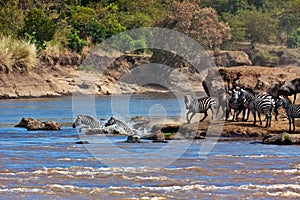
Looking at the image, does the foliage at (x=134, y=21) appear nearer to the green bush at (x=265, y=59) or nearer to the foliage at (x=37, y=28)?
the foliage at (x=37, y=28)

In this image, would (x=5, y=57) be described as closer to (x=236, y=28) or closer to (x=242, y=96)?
(x=236, y=28)

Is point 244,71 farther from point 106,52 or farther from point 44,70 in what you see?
point 106,52

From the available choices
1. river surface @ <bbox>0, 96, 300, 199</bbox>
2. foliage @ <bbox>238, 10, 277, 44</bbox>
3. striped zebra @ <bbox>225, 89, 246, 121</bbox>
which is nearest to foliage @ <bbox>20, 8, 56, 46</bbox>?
foliage @ <bbox>238, 10, 277, 44</bbox>

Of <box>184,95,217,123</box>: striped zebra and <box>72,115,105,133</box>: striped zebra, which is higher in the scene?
<box>184,95,217,123</box>: striped zebra

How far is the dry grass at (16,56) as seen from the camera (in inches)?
1875

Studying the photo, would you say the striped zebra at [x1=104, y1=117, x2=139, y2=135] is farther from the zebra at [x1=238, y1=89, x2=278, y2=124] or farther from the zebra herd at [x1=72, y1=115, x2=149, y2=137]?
the zebra at [x1=238, y1=89, x2=278, y2=124]

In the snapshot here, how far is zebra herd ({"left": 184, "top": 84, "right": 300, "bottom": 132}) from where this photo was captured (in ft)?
80.0

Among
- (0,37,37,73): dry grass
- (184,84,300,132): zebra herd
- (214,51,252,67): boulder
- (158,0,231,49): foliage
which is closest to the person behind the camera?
(184,84,300,132): zebra herd

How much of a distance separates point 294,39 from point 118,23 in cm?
1552

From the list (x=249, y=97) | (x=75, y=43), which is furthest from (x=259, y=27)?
(x=249, y=97)

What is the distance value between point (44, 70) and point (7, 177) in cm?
3153

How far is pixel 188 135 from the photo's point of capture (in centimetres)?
2458

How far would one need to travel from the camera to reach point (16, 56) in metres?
48.4

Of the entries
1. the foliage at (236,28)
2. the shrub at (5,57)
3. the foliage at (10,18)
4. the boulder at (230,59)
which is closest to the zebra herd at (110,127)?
the shrub at (5,57)
